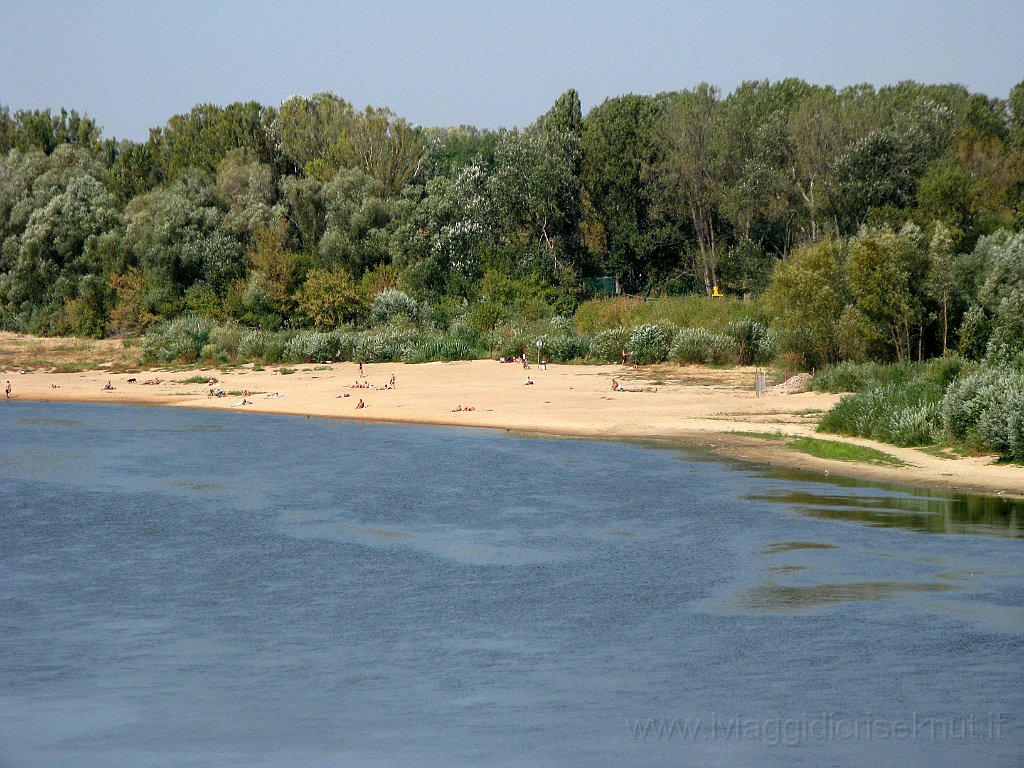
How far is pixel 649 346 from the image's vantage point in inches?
1610

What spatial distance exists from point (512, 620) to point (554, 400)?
18720 millimetres

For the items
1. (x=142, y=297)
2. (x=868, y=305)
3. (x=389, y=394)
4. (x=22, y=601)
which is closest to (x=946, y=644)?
(x=22, y=601)

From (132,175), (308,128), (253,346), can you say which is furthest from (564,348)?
(132,175)

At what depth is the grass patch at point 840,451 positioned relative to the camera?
24.4 meters

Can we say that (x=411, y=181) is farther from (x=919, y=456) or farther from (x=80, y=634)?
(x=80, y=634)

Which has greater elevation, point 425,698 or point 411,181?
point 411,181

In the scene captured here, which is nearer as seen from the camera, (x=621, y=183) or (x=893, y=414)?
(x=893, y=414)

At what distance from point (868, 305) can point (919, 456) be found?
26.6 ft

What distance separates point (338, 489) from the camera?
25.0 meters

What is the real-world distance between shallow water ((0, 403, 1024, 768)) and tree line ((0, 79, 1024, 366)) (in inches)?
1022

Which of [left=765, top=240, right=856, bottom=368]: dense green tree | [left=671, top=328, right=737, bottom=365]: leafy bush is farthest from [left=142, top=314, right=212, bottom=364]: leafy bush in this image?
[left=765, top=240, right=856, bottom=368]: dense green tree

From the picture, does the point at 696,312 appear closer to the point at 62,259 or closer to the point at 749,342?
the point at 749,342

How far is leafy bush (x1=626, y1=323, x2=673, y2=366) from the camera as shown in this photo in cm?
4088

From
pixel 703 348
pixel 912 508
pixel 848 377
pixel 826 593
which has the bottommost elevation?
pixel 826 593
